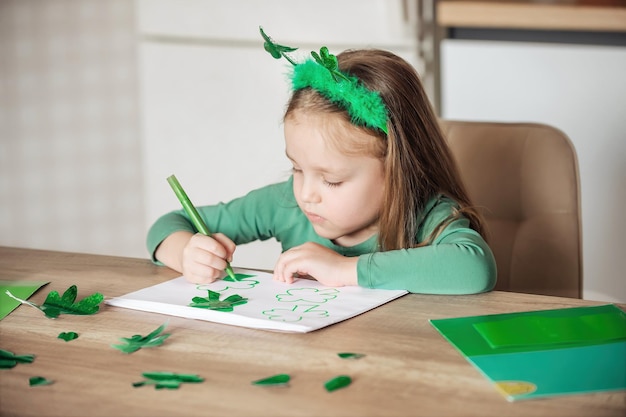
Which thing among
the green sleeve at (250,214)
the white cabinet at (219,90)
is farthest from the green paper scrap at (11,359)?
the white cabinet at (219,90)

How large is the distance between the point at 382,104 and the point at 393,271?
0.98 feet

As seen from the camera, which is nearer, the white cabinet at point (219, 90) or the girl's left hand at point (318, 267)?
the girl's left hand at point (318, 267)

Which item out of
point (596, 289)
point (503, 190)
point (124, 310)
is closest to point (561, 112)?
point (596, 289)

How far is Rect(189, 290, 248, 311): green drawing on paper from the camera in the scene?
3.35ft

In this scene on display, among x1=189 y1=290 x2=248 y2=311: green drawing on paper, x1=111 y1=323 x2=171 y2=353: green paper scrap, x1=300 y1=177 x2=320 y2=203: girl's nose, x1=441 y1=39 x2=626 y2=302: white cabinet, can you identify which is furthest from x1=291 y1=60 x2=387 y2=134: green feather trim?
x1=441 y1=39 x2=626 y2=302: white cabinet

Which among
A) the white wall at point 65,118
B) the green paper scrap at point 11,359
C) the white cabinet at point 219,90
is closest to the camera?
the green paper scrap at point 11,359

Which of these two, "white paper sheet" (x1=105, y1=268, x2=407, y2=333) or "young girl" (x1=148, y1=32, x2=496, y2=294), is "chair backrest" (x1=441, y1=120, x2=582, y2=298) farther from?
"white paper sheet" (x1=105, y1=268, x2=407, y2=333)

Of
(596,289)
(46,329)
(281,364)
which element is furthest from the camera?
(596,289)

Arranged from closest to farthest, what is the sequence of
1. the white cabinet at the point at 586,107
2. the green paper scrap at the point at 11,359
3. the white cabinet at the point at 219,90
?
the green paper scrap at the point at 11,359, the white cabinet at the point at 586,107, the white cabinet at the point at 219,90

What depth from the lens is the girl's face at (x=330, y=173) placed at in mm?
1273

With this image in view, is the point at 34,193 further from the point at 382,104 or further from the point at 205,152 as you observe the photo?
the point at 382,104

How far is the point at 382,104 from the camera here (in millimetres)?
1298

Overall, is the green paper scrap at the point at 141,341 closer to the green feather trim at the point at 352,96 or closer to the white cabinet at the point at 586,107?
the green feather trim at the point at 352,96

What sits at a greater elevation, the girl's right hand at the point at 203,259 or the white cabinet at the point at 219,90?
the white cabinet at the point at 219,90
